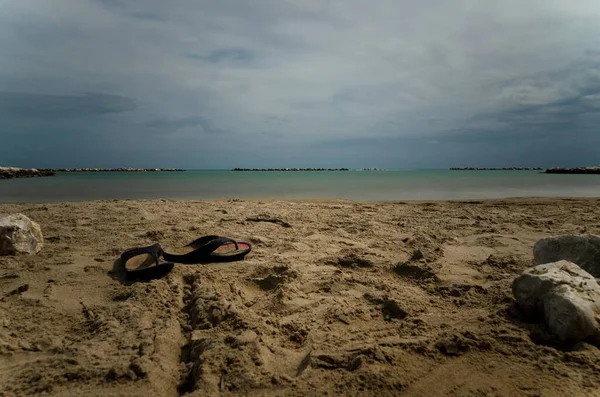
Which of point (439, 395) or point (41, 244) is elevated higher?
point (41, 244)

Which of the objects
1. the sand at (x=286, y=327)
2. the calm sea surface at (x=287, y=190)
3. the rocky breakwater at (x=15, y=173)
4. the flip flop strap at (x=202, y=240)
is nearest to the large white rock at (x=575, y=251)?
the sand at (x=286, y=327)

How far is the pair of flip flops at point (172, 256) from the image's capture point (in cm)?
284

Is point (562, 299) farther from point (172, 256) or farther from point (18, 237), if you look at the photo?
point (18, 237)

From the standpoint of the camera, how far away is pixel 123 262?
124 inches

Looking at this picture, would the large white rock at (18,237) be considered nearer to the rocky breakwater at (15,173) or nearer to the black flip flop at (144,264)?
the black flip flop at (144,264)

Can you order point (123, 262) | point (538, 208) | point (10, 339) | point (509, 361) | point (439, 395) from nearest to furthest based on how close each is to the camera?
point (439, 395) → point (509, 361) → point (10, 339) → point (123, 262) → point (538, 208)

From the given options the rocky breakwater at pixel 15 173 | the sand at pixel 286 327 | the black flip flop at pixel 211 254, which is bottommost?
the sand at pixel 286 327

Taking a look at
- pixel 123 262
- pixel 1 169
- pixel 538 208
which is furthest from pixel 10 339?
pixel 1 169

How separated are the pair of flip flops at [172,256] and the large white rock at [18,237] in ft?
3.60

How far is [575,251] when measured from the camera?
289 cm

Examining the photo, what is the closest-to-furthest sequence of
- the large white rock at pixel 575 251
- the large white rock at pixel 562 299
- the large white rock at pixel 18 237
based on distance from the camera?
1. the large white rock at pixel 562 299
2. the large white rock at pixel 575 251
3. the large white rock at pixel 18 237

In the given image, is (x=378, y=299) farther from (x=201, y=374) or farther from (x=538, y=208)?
(x=538, y=208)

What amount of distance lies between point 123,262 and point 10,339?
3.89 ft

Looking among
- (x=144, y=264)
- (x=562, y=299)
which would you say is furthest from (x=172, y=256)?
(x=562, y=299)
